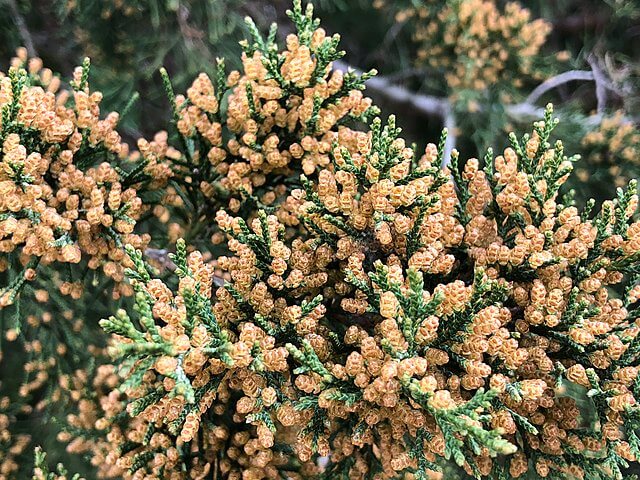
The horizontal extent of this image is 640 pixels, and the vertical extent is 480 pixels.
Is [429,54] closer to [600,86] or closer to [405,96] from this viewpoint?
[405,96]

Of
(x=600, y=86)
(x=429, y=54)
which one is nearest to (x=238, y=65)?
(x=429, y=54)

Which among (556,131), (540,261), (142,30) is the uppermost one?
(142,30)

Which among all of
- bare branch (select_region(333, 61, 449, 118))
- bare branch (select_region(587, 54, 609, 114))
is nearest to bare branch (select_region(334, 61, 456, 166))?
bare branch (select_region(333, 61, 449, 118))

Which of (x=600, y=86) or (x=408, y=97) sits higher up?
(x=408, y=97)

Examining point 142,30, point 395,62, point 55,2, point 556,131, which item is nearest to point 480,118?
point 556,131

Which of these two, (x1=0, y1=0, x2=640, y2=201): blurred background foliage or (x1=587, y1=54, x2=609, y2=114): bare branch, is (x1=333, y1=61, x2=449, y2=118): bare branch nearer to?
(x1=0, y1=0, x2=640, y2=201): blurred background foliage

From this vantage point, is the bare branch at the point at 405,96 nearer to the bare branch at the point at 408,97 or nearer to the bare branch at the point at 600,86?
the bare branch at the point at 408,97

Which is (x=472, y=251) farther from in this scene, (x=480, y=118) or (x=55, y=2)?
(x=55, y=2)

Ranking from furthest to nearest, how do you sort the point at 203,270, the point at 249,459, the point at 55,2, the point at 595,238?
the point at 55,2, the point at 249,459, the point at 595,238, the point at 203,270

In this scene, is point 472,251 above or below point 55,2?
below
